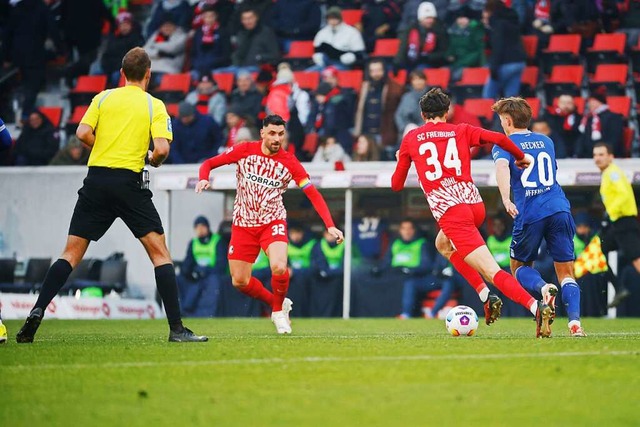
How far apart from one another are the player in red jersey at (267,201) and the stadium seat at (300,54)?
1153 centimetres

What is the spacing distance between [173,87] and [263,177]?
1251 centimetres

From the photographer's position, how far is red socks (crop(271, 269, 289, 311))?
11789 mm

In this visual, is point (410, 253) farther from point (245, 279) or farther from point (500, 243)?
point (245, 279)

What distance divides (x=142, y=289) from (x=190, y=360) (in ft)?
43.7

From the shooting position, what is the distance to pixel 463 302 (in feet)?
62.7

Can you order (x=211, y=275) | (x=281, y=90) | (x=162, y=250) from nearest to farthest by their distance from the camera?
(x=162, y=250), (x=211, y=275), (x=281, y=90)

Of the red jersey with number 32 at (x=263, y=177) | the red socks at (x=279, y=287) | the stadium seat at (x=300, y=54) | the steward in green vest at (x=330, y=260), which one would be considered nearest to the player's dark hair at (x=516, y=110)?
the red jersey with number 32 at (x=263, y=177)

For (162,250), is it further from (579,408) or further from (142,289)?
(142,289)

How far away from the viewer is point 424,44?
21656 mm

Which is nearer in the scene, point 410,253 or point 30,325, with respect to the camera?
point 30,325

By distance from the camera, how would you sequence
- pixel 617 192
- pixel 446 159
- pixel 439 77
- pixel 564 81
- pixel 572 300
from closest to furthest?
pixel 572 300 → pixel 446 159 → pixel 617 192 → pixel 564 81 → pixel 439 77

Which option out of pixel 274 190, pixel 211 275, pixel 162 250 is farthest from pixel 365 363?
pixel 211 275

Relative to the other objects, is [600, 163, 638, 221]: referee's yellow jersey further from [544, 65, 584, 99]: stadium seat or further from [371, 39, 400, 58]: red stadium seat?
[371, 39, 400, 58]: red stadium seat

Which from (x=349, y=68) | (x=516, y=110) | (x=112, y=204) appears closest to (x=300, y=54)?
(x=349, y=68)
